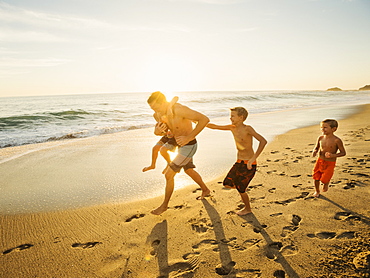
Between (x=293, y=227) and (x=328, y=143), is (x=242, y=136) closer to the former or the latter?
(x=293, y=227)

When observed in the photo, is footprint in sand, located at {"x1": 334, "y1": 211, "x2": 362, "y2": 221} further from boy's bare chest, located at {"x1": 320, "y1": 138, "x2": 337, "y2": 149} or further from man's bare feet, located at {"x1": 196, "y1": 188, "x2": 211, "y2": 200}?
man's bare feet, located at {"x1": 196, "y1": 188, "x2": 211, "y2": 200}

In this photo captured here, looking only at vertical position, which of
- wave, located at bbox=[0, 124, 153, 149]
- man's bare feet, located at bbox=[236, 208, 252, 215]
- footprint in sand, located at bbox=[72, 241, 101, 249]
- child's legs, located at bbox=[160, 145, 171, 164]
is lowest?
wave, located at bbox=[0, 124, 153, 149]

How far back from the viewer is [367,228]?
284cm

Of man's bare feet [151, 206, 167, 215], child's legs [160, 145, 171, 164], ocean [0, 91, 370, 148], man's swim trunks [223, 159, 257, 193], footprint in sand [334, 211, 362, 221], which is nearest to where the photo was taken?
footprint in sand [334, 211, 362, 221]

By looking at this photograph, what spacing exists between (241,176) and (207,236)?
3.15ft

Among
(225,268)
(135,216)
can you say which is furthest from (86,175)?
(225,268)

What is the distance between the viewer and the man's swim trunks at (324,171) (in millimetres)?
3779

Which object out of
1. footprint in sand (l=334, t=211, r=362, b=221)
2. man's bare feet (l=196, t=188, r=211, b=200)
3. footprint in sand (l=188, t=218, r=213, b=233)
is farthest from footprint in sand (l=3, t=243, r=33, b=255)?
footprint in sand (l=334, t=211, r=362, b=221)

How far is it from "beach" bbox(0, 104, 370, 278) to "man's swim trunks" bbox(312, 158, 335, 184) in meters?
0.30

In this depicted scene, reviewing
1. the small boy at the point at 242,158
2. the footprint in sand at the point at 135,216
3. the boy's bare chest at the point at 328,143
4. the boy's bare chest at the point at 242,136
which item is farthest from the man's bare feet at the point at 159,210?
the boy's bare chest at the point at 328,143

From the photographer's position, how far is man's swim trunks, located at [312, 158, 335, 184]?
149 inches

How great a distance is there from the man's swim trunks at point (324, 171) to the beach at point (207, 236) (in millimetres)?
302

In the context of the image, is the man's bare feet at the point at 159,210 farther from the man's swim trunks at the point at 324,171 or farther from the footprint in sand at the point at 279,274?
the man's swim trunks at the point at 324,171

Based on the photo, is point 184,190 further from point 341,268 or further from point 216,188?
point 341,268
